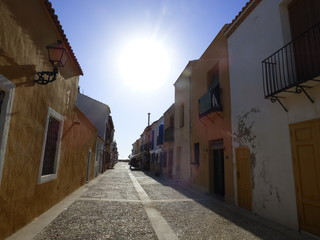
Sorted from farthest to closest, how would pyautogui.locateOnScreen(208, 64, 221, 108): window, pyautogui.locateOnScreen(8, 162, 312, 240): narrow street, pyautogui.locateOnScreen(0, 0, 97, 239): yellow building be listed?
pyautogui.locateOnScreen(208, 64, 221, 108): window < pyautogui.locateOnScreen(8, 162, 312, 240): narrow street < pyautogui.locateOnScreen(0, 0, 97, 239): yellow building

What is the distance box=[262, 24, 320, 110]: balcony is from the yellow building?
5443 mm

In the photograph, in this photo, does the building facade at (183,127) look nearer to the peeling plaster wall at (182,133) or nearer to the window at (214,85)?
the peeling plaster wall at (182,133)

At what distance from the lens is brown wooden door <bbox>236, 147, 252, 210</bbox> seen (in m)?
7.38

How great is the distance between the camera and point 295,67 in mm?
5668

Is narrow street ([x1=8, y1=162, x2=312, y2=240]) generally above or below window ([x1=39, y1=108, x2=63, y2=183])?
below

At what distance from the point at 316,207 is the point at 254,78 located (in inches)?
164

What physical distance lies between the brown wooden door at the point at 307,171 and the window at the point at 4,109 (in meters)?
6.20

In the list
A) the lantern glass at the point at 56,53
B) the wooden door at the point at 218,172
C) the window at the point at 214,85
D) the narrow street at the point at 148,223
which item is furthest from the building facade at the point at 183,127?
the lantern glass at the point at 56,53

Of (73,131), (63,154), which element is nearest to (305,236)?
(63,154)

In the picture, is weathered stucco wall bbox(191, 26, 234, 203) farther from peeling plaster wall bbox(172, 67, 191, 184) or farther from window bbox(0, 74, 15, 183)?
window bbox(0, 74, 15, 183)

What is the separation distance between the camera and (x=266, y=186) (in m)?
6.45

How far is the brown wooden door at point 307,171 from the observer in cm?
481

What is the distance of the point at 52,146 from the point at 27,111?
2.33m

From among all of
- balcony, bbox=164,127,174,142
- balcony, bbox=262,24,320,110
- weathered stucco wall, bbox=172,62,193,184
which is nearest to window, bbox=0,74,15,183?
balcony, bbox=262,24,320,110
